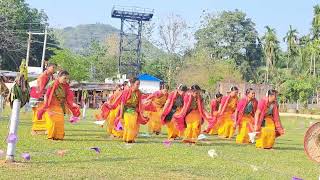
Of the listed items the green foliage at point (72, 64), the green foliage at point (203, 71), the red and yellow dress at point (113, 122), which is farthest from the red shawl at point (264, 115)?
the green foliage at point (203, 71)

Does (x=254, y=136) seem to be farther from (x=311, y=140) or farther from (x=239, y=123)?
(x=311, y=140)

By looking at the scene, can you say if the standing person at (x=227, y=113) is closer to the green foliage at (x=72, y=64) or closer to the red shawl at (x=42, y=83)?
the red shawl at (x=42, y=83)

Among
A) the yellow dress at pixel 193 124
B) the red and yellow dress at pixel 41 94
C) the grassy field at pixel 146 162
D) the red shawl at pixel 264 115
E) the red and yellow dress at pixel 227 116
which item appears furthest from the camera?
the red and yellow dress at pixel 227 116

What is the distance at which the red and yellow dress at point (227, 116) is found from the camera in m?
18.5

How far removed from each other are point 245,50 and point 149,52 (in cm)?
1601

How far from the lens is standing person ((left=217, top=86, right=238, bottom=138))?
1847 centimetres

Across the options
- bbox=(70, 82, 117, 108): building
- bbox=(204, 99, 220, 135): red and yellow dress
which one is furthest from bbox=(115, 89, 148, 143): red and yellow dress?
bbox=(70, 82, 117, 108): building

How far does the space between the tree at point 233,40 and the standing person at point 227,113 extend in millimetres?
62405

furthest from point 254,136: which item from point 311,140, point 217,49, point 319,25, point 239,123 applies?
point 217,49

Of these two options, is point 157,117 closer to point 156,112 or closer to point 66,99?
point 156,112

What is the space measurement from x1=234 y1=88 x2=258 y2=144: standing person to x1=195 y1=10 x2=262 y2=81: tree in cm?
6390

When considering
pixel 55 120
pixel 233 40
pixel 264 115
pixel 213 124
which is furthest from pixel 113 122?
pixel 233 40

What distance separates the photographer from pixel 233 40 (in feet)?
283

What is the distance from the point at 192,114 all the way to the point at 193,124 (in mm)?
278
